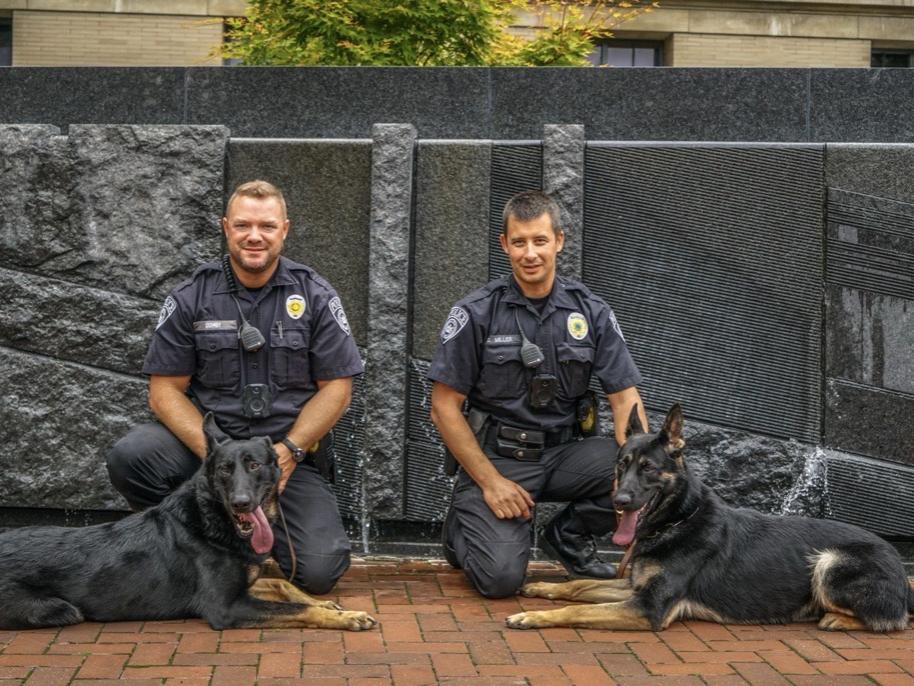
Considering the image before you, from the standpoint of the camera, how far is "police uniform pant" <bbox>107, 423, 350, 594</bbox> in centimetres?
493

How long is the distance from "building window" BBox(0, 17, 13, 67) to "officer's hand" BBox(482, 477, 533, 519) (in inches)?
511

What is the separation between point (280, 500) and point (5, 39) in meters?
12.9

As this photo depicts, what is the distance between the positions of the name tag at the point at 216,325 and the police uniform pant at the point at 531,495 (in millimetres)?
1259

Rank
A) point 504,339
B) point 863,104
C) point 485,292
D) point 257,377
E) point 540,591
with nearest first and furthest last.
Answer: point 540,591 → point 257,377 → point 504,339 → point 485,292 → point 863,104

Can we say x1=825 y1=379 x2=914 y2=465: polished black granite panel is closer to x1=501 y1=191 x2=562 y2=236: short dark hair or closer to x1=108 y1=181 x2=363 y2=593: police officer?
x1=501 y1=191 x2=562 y2=236: short dark hair

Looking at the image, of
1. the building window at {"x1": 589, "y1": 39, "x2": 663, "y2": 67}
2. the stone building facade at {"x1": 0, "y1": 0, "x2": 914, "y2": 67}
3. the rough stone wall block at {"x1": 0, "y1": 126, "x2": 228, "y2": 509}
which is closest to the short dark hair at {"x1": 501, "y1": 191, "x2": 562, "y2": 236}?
the rough stone wall block at {"x1": 0, "y1": 126, "x2": 228, "y2": 509}

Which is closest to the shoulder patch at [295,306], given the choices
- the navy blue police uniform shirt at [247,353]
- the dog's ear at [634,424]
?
the navy blue police uniform shirt at [247,353]

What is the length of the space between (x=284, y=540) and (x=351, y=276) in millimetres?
1655

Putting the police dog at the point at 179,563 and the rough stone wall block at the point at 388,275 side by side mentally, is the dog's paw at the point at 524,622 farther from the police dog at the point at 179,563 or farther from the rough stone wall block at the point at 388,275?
the rough stone wall block at the point at 388,275

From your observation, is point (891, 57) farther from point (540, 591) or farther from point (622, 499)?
point (622, 499)

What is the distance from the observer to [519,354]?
5199mm

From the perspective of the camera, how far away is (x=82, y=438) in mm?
6004

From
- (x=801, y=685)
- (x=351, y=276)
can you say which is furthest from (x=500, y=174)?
(x=801, y=685)

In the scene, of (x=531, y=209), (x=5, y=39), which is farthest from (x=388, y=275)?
(x=5, y=39)
